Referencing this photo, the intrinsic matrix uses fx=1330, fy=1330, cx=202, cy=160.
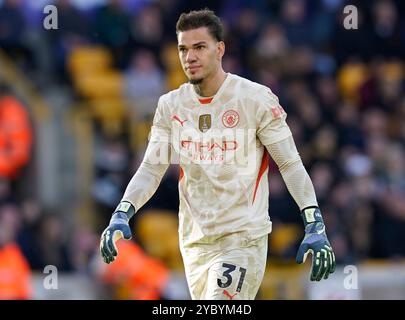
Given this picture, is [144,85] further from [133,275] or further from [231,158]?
[231,158]

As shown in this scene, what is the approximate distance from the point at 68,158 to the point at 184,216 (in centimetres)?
835

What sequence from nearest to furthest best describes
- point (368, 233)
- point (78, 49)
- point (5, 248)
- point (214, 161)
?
point (214, 161), point (5, 248), point (368, 233), point (78, 49)

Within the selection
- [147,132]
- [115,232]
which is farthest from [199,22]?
[147,132]

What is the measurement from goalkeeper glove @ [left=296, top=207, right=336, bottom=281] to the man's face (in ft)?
3.69

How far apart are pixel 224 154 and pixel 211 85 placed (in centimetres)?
44

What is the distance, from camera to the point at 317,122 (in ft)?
52.4

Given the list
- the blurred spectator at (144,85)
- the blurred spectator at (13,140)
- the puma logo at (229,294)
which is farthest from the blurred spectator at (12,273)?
the puma logo at (229,294)

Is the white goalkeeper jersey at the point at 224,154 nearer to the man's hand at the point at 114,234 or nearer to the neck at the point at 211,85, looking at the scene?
the neck at the point at 211,85

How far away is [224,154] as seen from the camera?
8258 millimetres

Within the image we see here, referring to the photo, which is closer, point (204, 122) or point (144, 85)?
point (204, 122)

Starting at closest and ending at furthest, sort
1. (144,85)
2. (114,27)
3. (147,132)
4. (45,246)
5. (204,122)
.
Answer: (204,122) < (45,246) < (147,132) < (144,85) < (114,27)

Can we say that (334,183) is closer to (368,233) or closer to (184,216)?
(368,233)

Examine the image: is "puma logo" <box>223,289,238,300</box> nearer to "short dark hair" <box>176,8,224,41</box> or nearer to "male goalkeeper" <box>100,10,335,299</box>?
"male goalkeeper" <box>100,10,335,299</box>
